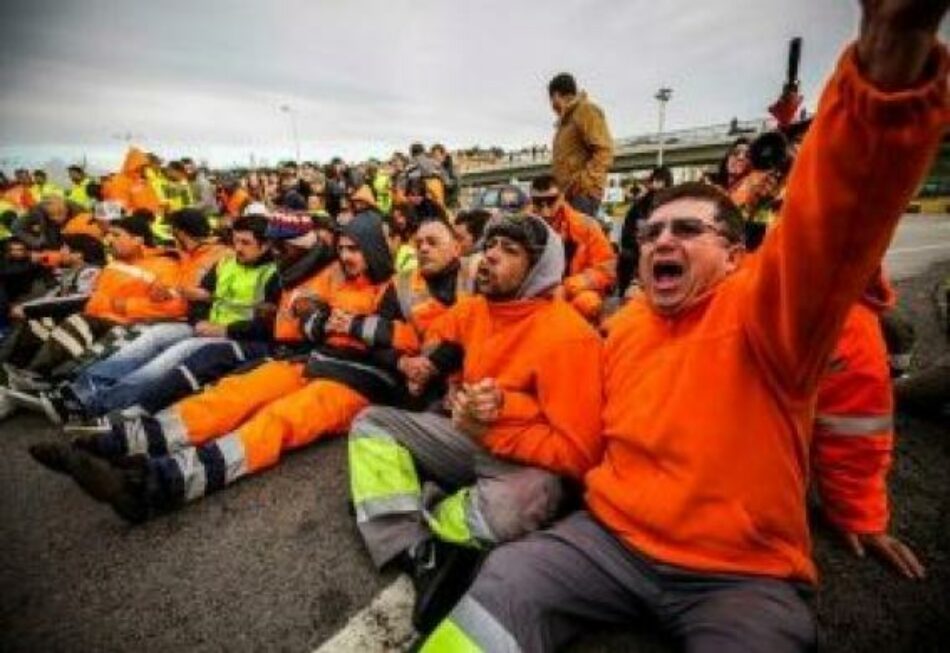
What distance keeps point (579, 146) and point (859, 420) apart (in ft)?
14.1

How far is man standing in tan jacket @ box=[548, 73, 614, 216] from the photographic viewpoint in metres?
5.66

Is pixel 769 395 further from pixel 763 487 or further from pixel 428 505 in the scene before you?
pixel 428 505

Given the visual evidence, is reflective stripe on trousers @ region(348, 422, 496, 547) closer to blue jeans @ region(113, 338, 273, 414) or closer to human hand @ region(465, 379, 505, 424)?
human hand @ region(465, 379, 505, 424)

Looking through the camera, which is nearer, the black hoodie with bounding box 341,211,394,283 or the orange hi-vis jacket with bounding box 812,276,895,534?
the orange hi-vis jacket with bounding box 812,276,895,534

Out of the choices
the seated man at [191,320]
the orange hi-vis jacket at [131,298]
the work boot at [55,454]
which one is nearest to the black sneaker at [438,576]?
the work boot at [55,454]

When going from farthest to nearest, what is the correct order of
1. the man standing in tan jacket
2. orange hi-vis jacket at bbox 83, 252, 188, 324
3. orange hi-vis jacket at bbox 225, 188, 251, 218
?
orange hi-vis jacket at bbox 225, 188, 251, 218
the man standing in tan jacket
orange hi-vis jacket at bbox 83, 252, 188, 324

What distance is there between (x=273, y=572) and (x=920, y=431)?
3867 mm

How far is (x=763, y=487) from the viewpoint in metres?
1.65

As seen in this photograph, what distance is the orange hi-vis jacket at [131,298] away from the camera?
5.15 m

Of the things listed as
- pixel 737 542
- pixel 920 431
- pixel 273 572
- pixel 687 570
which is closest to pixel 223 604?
pixel 273 572

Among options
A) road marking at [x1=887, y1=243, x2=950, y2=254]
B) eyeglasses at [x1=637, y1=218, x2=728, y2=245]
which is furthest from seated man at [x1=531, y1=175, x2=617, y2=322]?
road marking at [x1=887, y1=243, x2=950, y2=254]

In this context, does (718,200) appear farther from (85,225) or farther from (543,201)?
(85,225)

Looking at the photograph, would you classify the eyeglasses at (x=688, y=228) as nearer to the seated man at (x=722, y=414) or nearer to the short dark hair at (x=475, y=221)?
the seated man at (x=722, y=414)

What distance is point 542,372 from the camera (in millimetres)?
2436
